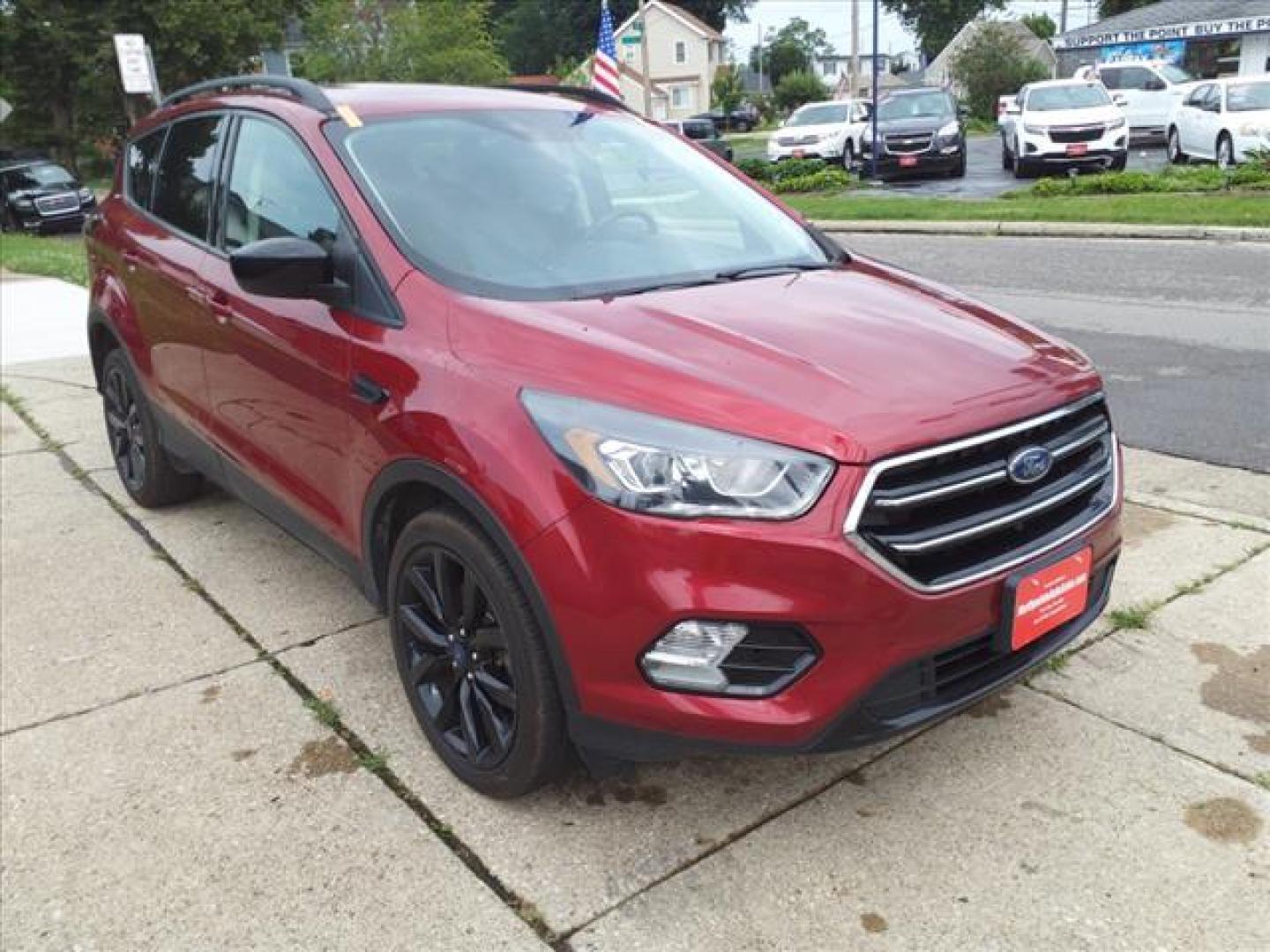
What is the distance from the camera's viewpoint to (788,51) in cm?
10362

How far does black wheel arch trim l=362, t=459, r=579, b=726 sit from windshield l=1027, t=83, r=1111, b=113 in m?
19.1

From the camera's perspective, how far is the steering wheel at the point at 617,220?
333 cm

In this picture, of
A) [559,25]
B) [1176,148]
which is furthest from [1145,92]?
[559,25]

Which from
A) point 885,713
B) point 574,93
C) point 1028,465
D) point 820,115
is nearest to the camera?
point 885,713

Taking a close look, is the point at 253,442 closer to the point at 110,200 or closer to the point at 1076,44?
the point at 110,200

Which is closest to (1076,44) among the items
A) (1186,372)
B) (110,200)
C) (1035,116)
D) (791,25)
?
(1035,116)

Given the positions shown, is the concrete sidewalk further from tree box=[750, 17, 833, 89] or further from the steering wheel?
tree box=[750, 17, 833, 89]

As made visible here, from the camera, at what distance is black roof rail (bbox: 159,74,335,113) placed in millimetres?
3572

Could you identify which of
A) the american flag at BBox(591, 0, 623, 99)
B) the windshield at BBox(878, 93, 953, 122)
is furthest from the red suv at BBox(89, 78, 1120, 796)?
the windshield at BBox(878, 93, 953, 122)

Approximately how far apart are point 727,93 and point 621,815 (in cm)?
7429

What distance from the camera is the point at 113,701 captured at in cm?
352

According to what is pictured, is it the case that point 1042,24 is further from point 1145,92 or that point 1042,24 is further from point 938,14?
point 1145,92

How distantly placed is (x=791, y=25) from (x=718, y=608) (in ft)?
378

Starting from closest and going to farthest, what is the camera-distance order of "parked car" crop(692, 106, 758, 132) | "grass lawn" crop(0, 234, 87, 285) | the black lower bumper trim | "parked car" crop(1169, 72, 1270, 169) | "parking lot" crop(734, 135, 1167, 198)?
the black lower bumper trim, "grass lawn" crop(0, 234, 87, 285), "parked car" crop(1169, 72, 1270, 169), "parking lot" crop(734, 135, 1167, 198), "parked car" crop(692, 106, 758, 132)
